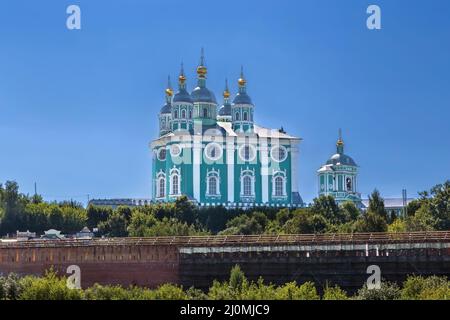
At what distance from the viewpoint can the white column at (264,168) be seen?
95250 mm

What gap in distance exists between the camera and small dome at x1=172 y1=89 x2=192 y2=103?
9650cm

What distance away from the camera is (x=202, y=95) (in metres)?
98.3

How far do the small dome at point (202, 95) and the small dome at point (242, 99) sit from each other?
310 cm

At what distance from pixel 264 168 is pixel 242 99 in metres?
8.63

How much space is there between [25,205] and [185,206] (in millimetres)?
12391

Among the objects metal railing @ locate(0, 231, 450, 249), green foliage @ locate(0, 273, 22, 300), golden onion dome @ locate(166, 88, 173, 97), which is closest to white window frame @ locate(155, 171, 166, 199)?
golden onion dome @ locate(166, 88, 173, 97)

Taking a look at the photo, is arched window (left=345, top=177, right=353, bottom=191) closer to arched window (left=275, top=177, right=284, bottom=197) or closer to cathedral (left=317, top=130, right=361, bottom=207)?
cathedral (left=317, top=130, right=361, bottom=207)

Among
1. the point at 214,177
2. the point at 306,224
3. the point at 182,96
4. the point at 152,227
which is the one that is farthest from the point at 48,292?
the point at 182,96

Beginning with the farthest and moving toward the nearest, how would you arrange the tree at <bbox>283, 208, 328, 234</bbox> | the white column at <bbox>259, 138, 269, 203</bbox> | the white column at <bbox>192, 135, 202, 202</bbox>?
1. the white column at <bbox>259, 138, 269, 203</bbox>
2. the white column at <bbox>192, 135, 202, 202</bbox>
3. the tree at <bbox>283, 208, 328, 234</bbox>

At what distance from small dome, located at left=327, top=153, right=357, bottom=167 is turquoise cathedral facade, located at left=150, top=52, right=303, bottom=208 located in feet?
18.3

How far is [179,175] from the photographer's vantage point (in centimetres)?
9250

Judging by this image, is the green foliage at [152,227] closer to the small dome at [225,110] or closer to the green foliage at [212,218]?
the green foliage at [212,218]
